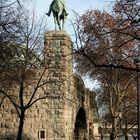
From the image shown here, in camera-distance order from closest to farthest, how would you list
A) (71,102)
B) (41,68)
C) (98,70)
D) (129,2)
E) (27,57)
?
(129,2), (27,57), (41,68), (71,102), (98,70)

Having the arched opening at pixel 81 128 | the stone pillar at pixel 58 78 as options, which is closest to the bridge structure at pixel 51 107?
the stone pillar at pixel 58 78

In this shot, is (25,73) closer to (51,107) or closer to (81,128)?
(51,107)

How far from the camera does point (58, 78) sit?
29.8 meters

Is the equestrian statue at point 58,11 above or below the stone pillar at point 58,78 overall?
above

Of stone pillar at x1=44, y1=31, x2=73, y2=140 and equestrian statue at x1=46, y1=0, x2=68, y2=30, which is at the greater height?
equestrian statue at x1=46, y1=0, x2=68, y2=30

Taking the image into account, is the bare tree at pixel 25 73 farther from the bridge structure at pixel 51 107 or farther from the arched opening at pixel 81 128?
the arched opening at pixel 81 128

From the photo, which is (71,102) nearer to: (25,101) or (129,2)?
(25,101)

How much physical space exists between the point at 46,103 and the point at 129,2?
16.2 metres

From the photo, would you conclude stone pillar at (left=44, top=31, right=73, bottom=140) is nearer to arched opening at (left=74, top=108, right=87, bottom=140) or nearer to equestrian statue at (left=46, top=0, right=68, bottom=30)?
equestrian statue at (left=46, top=0, right=68, bottom=30)

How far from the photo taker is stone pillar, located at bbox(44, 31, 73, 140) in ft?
97.1

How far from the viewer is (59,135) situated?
2959 centimetres

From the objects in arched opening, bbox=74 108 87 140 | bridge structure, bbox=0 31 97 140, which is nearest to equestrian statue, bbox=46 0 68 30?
bridge structure, bbox=0 31 97 140

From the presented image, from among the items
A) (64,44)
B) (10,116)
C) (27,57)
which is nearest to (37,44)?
(27,57)

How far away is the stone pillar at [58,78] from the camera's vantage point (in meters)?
29.6
